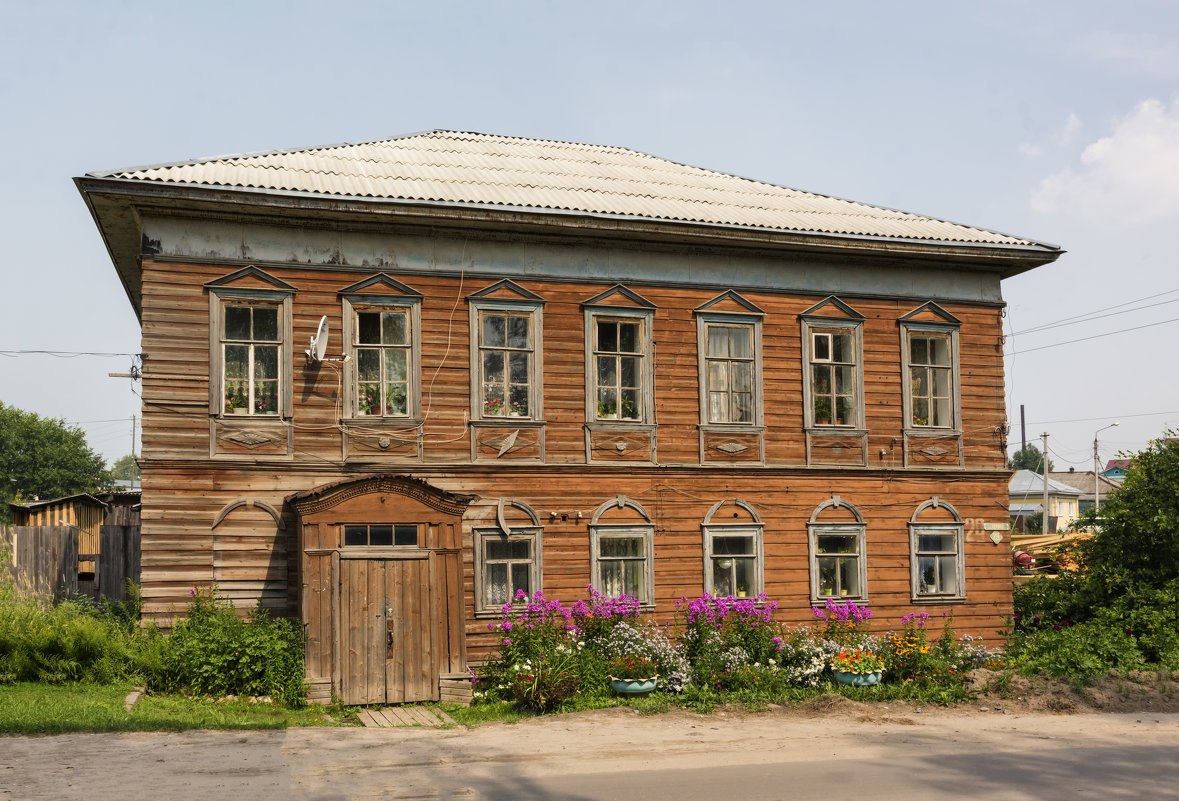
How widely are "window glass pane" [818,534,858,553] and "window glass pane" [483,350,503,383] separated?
20.3 feet

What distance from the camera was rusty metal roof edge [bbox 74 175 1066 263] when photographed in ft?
48.2

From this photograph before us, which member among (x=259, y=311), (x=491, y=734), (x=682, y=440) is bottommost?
(x=491, y=734)

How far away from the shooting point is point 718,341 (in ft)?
58.5

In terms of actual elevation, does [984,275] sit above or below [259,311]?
above

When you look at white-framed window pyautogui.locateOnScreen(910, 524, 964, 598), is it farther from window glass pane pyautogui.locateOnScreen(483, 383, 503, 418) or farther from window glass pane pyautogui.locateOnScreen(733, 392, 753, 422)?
window glass pane pyautogui.locateOnScreen(483, 383, 503, 418)

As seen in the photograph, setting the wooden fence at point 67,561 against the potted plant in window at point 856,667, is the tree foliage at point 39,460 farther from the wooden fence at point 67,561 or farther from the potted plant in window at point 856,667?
the potted plant in window at point 856,667

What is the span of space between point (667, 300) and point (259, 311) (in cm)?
647

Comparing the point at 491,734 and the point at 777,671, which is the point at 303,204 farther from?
the point at 777,671

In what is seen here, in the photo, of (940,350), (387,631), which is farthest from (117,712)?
(940,350)

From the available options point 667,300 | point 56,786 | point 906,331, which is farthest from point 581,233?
point 56,786

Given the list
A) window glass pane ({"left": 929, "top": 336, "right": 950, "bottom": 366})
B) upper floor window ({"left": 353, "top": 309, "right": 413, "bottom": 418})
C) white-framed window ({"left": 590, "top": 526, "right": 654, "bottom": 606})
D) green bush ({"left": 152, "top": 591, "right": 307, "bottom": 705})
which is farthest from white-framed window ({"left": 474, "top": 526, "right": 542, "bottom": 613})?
window glass pane ({"left": 929, "top": 336, "right": 950, "bottom": 366})

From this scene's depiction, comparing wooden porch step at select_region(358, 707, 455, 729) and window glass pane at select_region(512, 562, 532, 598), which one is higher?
window glass pane at select_region(512, 562, 532, 598)

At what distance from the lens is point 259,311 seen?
15.5 meters

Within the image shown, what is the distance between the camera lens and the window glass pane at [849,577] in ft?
59.0
